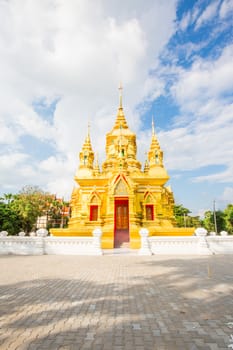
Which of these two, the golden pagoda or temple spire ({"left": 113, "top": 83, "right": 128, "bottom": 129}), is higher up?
temple spire ({"left": 113, "top": 83, "right": 128, "bottom": 129})

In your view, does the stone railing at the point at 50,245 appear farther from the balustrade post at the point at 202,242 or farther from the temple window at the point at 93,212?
the balustrade post at the point at 202,242

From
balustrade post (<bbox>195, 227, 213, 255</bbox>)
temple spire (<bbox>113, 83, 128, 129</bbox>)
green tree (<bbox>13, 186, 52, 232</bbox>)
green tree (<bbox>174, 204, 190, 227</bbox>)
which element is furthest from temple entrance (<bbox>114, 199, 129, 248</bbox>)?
green tree (<bbox>174, 204, 190, 227</bbox>)

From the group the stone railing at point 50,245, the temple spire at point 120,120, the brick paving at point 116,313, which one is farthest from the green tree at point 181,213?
the brick paving at point 116,313

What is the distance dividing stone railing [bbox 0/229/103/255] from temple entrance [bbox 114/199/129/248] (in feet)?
11.9

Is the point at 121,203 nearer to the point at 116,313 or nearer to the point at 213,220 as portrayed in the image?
the point at 116,313

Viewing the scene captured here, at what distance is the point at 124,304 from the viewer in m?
4.29

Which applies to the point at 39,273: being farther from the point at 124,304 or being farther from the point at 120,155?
the point at 120,155

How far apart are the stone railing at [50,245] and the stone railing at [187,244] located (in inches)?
118

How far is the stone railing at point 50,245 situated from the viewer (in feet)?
43.8

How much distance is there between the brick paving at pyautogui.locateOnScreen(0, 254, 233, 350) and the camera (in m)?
2.88

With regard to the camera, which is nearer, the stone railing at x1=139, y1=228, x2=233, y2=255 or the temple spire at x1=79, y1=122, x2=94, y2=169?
the stone railing at x1=139, y1=228, x2=233, y2=255

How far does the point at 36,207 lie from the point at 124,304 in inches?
1040

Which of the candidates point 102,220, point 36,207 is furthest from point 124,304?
point 36,207

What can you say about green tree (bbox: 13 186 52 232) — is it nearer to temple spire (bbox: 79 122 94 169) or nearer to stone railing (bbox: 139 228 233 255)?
temple spire (bbox: 79 122 94 169)
